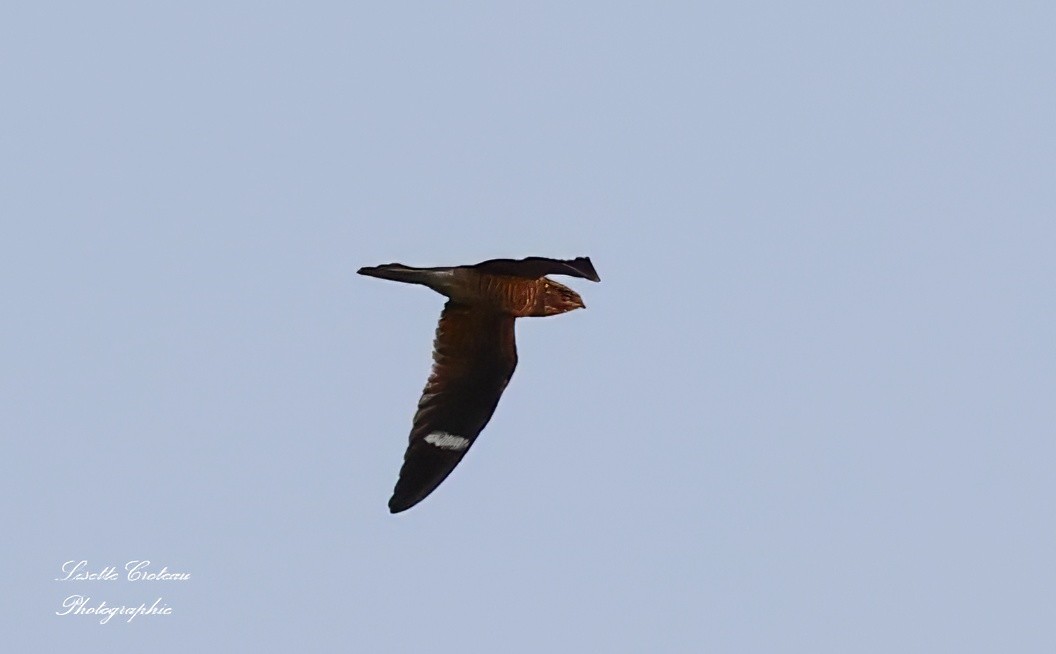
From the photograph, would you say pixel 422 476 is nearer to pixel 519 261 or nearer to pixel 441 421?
pixel 441 421

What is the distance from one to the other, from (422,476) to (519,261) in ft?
8.03

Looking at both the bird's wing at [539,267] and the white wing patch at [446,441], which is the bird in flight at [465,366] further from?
the bird's wing at [539,267]

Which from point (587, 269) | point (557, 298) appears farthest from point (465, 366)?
point (587, 269)

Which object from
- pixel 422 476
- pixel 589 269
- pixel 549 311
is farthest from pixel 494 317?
pixel 589 269

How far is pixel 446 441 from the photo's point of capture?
40.4ft

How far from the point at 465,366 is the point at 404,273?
4.31 ft

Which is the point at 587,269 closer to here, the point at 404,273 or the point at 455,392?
the point at 404,273

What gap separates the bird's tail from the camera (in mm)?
11117

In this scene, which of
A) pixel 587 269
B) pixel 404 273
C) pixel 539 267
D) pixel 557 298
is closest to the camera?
pixel 587 269

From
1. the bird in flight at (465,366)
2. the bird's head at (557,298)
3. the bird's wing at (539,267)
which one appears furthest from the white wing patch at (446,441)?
the bird's wing at (539,267)

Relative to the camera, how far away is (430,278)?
1162 centimetres

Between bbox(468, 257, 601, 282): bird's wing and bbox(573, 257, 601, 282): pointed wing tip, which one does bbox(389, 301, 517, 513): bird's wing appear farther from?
bbox(573, 257, 601, 282): pointed wing tip

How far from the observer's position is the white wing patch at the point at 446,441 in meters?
12.3

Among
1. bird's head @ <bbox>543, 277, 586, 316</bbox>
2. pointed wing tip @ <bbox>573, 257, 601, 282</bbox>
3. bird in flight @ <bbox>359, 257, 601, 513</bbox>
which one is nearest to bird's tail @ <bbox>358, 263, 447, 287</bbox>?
bird in flight @ <bbox>359, 257, 601, 513</bbox>
